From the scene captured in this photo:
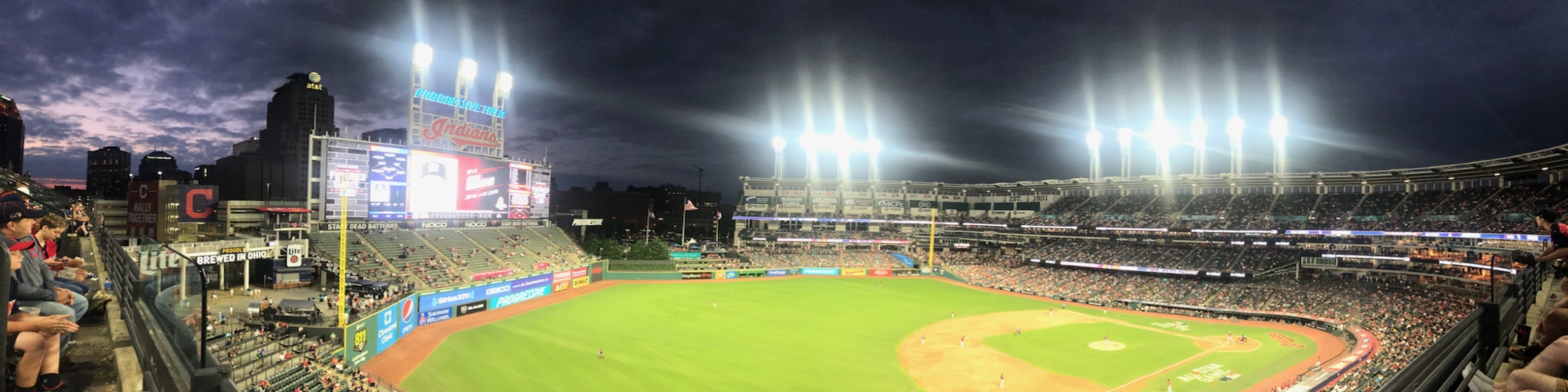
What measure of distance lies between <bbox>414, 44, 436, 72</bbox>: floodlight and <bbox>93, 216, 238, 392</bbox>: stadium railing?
47.3 m

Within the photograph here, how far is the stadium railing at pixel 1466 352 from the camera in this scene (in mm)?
3512

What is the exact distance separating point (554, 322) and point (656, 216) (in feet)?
408

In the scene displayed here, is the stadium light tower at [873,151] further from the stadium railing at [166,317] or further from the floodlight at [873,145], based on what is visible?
the stadium railing at [166,317]

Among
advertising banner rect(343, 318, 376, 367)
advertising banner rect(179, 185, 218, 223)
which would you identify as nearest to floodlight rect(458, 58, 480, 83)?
advertising banner rect(179, 185, 218, 223)

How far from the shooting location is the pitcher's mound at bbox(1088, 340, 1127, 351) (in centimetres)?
3766

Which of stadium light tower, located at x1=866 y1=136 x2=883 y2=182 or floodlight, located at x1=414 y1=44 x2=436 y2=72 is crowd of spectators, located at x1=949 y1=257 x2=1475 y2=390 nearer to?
stadium light tower, located at x1=866 y1=136 x2=883 y2=182

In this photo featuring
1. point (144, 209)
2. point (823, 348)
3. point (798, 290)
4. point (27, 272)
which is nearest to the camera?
point (27, 272)

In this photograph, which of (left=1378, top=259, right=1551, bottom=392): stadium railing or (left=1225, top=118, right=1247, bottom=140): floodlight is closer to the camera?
(left=1378, top=259, right=1551, bottom=392): stadium railing

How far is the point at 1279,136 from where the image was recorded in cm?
5941

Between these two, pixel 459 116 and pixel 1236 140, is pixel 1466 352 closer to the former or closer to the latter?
pixel 459 116

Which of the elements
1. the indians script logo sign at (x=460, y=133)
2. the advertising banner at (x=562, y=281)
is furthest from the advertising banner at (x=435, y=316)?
the indians script logo sign at (x=460, y=133)

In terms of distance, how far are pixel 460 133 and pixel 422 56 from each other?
249 inches

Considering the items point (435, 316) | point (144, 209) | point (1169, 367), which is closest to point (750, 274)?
point (435, 316)

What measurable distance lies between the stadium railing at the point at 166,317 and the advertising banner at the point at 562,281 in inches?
1711
